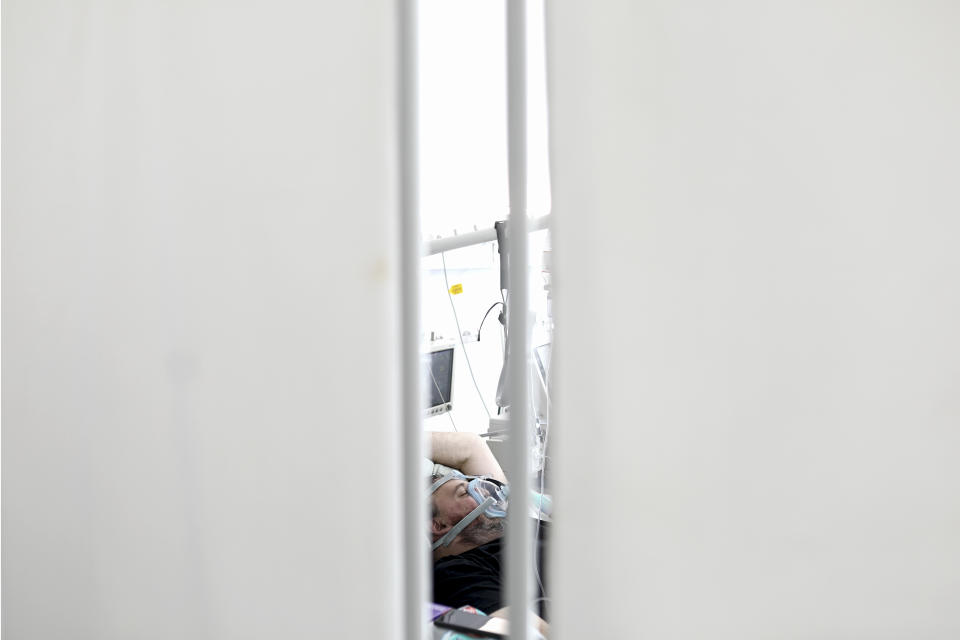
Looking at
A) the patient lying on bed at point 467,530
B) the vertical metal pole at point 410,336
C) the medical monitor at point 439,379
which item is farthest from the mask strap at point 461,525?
the vertical metal pole at point 410,336

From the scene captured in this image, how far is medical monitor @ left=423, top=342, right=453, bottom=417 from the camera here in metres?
2.48

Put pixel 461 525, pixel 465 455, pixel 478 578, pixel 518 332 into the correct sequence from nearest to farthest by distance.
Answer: pixel 518 332
pixel 478 578
pixel 461 525
pixel 465 455

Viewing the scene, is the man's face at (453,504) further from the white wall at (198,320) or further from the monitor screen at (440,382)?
the white wall at (198,320)

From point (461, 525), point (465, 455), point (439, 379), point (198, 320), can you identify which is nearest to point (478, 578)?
point (461, 525)

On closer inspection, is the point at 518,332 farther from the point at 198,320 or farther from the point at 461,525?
the point at 461,525

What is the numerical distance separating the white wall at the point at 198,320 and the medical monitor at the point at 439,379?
1.60 m

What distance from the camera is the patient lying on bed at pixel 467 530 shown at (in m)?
1.60

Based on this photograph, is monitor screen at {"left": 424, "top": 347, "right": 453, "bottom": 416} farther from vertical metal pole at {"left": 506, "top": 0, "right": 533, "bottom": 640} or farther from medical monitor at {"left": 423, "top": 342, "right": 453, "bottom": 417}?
vertical metal pole at {"left": 506, "top": 0, "right": 533, "bottom": 640}

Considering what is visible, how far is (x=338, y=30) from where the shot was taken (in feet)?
2.26

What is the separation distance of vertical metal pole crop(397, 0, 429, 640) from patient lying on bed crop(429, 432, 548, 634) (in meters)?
0.83

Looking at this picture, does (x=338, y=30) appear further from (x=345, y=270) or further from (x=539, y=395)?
(x=539, y=395)

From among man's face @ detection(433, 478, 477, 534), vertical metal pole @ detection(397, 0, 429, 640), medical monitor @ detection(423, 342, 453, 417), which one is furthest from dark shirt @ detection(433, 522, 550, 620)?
vertical metal pole @ detection(397, 0, 429, 640)

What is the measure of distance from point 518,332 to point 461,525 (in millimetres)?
1409

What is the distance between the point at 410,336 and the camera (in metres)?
0.67
